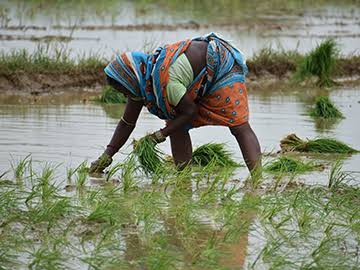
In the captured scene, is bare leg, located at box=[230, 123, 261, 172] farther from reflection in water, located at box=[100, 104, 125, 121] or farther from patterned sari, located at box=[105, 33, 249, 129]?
reflection in water, located at box=[100, 104, 125, 121]

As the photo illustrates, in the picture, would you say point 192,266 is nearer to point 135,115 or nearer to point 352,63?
point 135,115

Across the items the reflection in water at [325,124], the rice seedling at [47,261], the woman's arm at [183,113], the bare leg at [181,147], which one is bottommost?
the reflection in water at [325,124]

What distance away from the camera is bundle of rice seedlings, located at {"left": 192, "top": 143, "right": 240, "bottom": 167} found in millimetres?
7000

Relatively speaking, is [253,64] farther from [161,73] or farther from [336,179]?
[161,73]

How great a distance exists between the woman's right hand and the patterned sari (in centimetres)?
52

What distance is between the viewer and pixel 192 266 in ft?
14.8

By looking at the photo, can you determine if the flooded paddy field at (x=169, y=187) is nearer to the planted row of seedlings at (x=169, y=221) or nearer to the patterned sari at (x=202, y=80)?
the planted row of seedlings at (x=169, y=221)

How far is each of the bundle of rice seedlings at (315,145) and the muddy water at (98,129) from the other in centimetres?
17

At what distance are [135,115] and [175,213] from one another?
111cm

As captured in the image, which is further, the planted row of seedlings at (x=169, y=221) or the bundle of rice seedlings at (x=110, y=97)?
the bundle of rice seedlings at (x=110, y=97)

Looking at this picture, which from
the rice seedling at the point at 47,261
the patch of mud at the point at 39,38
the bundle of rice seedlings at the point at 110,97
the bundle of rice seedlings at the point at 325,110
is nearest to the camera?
the rice seedling at the point at 47,261

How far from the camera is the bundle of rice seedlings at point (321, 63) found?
434 inches

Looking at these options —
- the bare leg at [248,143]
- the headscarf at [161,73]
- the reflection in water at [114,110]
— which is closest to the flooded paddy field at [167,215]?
the bare leg at [248,143]

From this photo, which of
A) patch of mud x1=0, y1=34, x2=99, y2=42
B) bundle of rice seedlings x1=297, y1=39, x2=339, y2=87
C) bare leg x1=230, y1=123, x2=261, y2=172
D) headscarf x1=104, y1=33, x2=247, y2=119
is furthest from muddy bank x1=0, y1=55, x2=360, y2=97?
bare leg x1=230, y1=123, x2=261, y2=172
